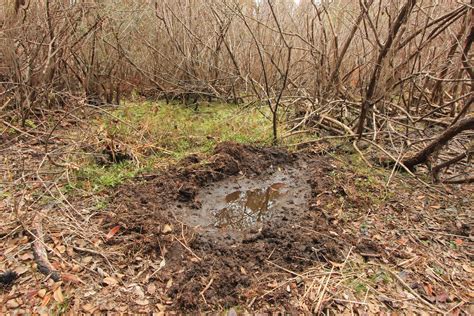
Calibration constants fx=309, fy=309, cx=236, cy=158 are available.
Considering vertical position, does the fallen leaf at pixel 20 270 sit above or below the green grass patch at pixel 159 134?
below

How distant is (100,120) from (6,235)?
7.32 ft

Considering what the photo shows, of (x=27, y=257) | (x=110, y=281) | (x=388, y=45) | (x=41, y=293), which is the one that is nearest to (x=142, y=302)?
(x=110, y=281)

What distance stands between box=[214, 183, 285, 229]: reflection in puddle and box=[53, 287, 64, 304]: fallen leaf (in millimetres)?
1203

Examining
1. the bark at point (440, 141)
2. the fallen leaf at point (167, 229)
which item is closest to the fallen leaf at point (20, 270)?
the fallen leaf at point (167, 229)

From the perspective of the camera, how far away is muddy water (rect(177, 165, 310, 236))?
266 cm

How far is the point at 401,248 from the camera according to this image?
2.35 metres

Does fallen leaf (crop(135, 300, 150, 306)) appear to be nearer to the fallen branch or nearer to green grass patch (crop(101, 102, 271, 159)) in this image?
the fallen branch

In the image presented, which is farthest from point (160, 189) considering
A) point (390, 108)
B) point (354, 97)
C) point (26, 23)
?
point (390, 108)

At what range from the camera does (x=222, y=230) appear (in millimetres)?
2551

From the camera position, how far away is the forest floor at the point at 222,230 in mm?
1886

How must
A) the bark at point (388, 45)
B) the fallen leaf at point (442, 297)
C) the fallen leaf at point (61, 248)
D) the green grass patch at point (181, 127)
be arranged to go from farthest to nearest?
the green grass patch at point (181, 127) < the bark at point (388, 45) < the fallen leaf at point (61, 248) < the fallen leaf at point (442, 297)

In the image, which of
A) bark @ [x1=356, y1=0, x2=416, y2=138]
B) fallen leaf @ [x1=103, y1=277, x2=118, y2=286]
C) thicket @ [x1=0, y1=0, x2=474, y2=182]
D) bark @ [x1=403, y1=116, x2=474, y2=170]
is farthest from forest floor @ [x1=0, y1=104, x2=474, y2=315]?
bark @ [x1=356, y1=0, x2=416, y2=138]

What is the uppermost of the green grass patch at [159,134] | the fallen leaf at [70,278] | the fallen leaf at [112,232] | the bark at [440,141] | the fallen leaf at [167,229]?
the bark at [440,141]

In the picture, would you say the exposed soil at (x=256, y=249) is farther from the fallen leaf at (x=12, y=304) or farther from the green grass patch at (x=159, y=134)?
the green grass patch at (x=159, y=134)
